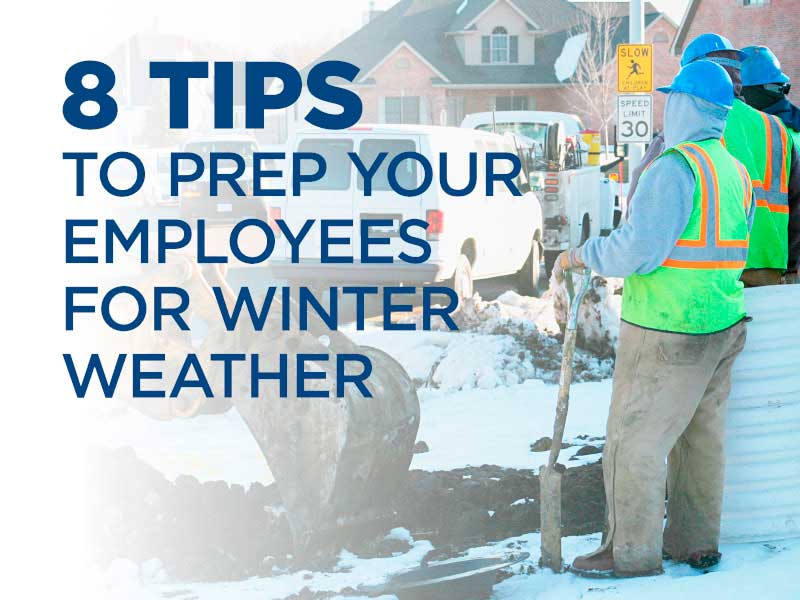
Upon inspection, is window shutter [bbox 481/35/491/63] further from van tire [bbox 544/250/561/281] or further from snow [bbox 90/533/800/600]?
snow [bbox 90/533/800/600]

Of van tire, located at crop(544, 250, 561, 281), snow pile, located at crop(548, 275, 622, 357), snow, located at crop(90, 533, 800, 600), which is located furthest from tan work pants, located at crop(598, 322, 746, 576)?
van tire, located at crop(544, 250, 561, 281)

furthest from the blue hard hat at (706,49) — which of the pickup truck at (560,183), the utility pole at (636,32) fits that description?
the utility pole at (636,32)

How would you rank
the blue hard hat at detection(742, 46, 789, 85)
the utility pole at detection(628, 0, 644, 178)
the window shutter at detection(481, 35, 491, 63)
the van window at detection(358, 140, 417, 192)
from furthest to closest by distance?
the window shutter at detection(481, 35, 491, 63) < the utility pole at detection(628, 0, 644, 178) < the van window at detection(358, 140, 417, 192) < the blue hard hat at detection(742, 46, 789, 85)

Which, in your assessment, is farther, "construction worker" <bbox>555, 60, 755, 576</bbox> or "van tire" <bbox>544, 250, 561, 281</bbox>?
"van tire" <bbox>544, 250, 561, 281</bbox>

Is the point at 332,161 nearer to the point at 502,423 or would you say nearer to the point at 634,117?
the point at 502,423

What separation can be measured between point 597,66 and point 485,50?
5.01 metres

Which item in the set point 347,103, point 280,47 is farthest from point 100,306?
point 280,47

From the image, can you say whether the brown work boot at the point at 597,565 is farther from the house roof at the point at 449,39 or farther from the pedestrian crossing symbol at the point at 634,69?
the house roof at the point at 449,39

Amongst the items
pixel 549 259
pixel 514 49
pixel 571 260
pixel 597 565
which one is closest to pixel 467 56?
pixel 514 49

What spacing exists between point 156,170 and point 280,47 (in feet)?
196

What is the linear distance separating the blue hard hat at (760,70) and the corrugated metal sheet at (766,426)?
4.22 ft

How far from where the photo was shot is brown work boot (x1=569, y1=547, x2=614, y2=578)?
5785 mm

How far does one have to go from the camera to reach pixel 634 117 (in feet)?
67.1

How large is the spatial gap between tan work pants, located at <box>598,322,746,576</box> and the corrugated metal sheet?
1.33 ft
